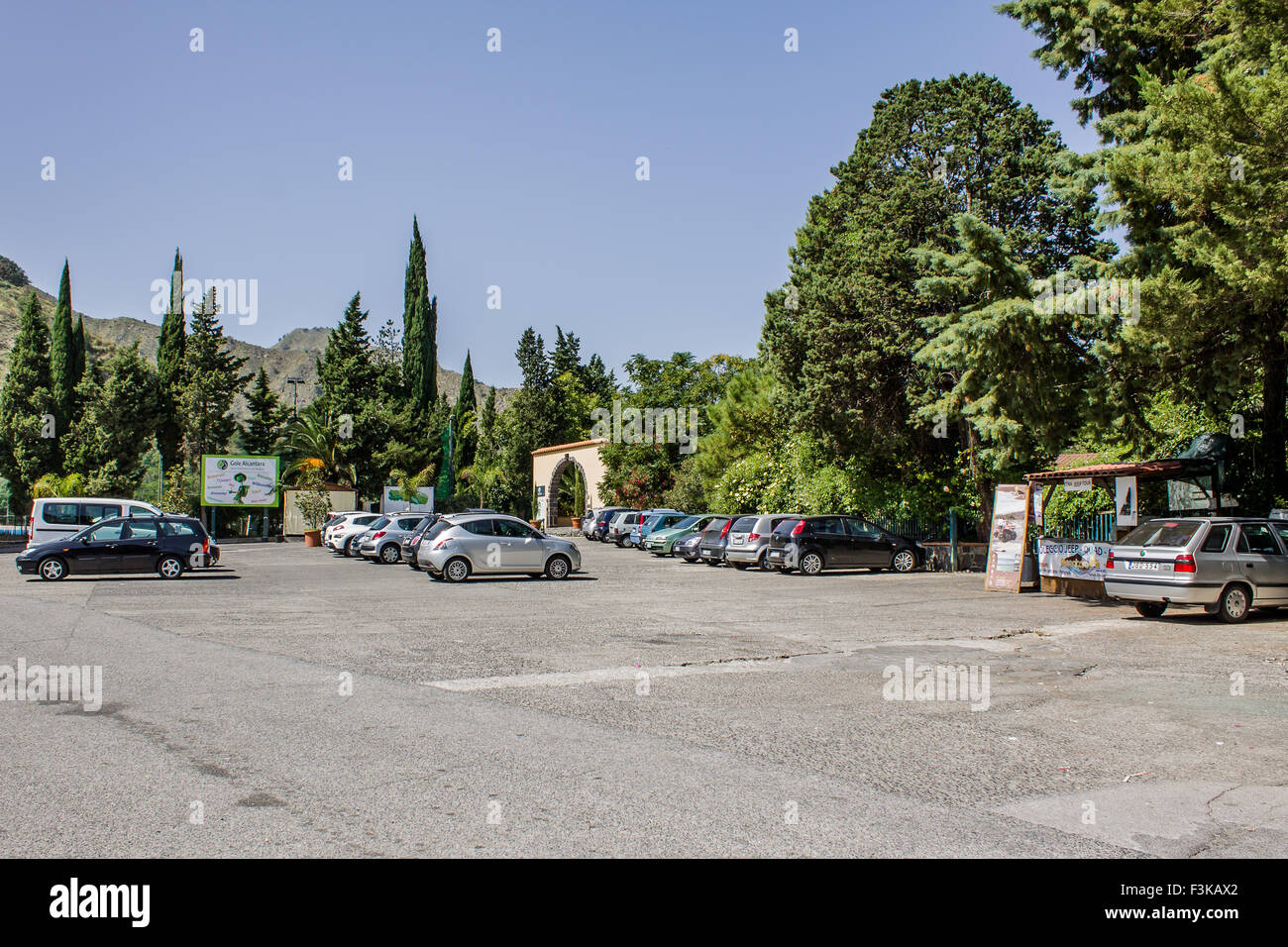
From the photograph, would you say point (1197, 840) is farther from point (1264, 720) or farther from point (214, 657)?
point (214, 657)

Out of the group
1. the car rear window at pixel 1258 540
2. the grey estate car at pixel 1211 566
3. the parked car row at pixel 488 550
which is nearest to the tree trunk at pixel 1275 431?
the grey estate car at pixel 1211 566

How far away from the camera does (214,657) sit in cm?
1041

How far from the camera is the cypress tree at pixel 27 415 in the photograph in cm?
5469

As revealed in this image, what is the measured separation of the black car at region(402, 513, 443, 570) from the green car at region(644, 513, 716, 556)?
8.77m

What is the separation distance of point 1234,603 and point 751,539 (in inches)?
585

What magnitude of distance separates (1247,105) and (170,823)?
15.0m

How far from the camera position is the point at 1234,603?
48.1ft

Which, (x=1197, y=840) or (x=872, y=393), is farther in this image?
(x=872, y=393)

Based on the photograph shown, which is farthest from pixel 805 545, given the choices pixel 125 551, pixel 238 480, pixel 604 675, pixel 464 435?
pixel 464 435

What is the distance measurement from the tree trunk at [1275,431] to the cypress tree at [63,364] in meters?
59.1

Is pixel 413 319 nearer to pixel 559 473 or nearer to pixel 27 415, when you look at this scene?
pixel 559 473

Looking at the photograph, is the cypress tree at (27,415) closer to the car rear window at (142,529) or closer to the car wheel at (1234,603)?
the car rear window at (142,529)
